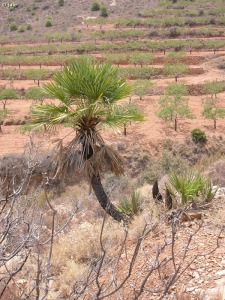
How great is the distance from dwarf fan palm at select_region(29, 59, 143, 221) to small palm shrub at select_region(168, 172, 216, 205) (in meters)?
1.18

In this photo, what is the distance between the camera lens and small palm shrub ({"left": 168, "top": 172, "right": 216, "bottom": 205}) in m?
7.20

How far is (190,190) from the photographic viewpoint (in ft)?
23.8

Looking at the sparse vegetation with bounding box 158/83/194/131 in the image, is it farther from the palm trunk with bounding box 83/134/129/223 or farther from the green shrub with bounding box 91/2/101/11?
the green shrub with bounding box 91/2/101/11

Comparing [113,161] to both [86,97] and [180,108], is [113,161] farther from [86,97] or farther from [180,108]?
[180,108]

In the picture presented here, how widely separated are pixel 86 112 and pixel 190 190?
2.32 m

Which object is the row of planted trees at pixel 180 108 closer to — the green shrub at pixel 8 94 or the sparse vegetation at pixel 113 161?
the sparse vegetation at pixel 113 161

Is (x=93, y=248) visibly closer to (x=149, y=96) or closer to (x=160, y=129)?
(x=160, y=129)

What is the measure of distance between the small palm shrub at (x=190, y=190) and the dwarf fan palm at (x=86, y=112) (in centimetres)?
118

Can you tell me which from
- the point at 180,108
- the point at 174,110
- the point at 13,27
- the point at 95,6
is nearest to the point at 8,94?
the point at 174,110

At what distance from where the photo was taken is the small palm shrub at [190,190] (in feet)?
23.6

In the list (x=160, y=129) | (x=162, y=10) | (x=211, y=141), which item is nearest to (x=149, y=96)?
(x=160, y=129)

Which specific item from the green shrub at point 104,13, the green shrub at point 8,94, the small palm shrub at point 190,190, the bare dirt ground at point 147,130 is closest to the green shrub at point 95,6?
the green shrub at point 104,13

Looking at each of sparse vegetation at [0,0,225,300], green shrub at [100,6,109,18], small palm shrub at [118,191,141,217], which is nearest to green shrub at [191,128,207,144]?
sparse vegetation at [0,0,225,300]

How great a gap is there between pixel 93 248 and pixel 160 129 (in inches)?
565
